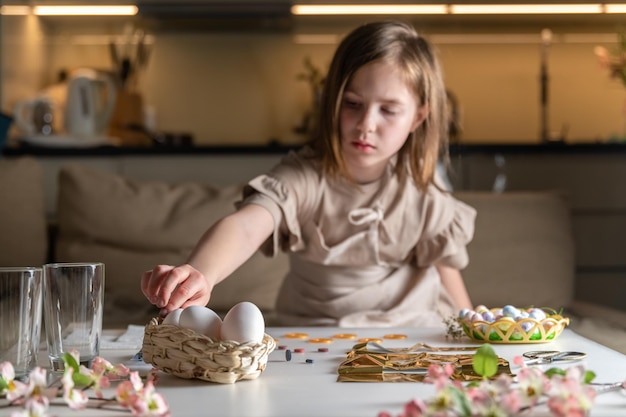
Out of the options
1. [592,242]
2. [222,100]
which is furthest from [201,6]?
[592,242]

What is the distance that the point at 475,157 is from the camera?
3.11 metres

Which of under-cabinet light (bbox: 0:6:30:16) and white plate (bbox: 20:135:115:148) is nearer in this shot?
white plate (bbox: 20:135:115:148)

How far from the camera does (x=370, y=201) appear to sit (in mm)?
1771

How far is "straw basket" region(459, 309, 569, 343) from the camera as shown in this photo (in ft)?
3.82

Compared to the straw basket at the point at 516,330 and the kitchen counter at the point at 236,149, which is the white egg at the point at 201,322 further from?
the kitchen counter at the point at 236,149

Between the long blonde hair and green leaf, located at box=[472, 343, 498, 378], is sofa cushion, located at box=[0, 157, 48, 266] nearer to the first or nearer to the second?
the long blonde hair

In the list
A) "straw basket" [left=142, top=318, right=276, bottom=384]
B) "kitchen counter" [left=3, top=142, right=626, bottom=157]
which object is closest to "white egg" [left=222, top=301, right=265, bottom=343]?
"straw basket" [left=142, top=318, right=276, bottom=384]

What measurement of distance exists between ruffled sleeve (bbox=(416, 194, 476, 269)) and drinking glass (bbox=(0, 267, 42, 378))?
3.36ft

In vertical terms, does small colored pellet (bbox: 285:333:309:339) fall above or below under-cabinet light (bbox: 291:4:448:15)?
below

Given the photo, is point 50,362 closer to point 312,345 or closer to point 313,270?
point 312,345

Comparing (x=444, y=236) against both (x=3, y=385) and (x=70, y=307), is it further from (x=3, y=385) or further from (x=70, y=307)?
(x=3, y=385)

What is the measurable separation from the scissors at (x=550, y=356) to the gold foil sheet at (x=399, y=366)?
0.06 meters

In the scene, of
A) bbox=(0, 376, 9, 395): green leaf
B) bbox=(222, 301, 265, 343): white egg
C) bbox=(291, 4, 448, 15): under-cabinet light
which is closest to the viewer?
bbox=(0, 376, 9, 395): green leaf

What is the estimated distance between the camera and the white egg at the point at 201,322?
0.95 metres
